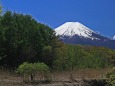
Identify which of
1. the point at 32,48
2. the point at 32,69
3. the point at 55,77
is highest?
the point at 32,48

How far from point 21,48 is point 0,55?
2.50 metres

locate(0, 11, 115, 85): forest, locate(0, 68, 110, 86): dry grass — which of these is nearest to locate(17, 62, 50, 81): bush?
locate(0, 68, 110, 86): dry grass

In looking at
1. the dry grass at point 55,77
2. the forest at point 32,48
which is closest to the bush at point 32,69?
the dry grass at point 55,77

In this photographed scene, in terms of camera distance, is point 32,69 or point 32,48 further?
point 32,48

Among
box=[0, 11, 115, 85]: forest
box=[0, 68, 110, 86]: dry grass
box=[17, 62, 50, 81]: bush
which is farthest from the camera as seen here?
box=[0, 11, 115, 85]: forest

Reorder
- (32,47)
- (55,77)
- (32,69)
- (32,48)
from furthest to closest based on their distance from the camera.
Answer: (32,47), (32,48), (55,77), (32,69)

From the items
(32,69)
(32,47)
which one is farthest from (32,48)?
(32,69)

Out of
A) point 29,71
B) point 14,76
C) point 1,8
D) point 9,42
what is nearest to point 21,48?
point 9,42

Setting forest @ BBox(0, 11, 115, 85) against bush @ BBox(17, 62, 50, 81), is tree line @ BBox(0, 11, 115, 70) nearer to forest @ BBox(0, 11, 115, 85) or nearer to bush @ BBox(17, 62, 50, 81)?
forest @ BBox(0, 11, 115, 85)

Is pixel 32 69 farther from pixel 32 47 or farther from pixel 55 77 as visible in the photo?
pixel 32 47

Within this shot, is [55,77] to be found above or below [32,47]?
below

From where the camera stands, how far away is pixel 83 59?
4338 cm

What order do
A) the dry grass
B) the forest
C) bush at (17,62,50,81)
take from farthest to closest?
1. the forest
2. bush at (17,62,50,81)
3. the dry grass

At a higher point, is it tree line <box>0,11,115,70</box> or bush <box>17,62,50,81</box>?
tree line <box>0,11,115,70</box>
